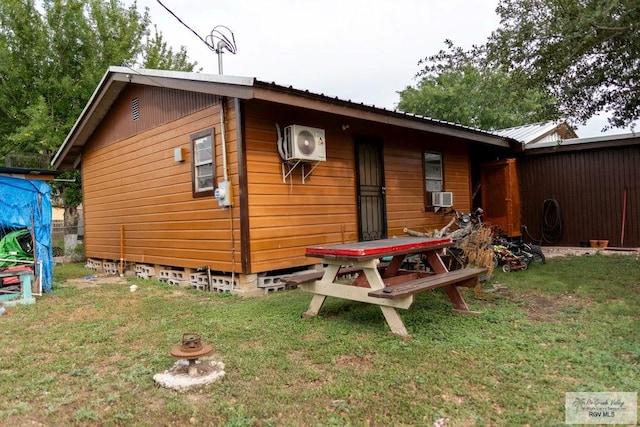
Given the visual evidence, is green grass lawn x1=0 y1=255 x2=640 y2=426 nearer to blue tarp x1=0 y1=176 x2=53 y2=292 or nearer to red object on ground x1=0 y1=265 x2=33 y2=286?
red object on ground x1=0 y1=265 x2=33 y2=286

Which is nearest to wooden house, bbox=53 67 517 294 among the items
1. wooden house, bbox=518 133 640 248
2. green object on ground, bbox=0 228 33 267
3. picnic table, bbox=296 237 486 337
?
wooden house, bbox=518 133 640 248

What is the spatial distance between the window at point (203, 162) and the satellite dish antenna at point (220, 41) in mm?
1595

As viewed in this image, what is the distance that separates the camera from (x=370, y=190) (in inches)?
287

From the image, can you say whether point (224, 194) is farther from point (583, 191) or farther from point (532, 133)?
point (532, 133)

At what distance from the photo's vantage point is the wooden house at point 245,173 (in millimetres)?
5508

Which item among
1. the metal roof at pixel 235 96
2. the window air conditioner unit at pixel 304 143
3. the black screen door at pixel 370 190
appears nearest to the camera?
the metal roof at pixel 235 96

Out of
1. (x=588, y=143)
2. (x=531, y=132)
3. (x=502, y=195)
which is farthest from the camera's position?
(x=531, y=132)

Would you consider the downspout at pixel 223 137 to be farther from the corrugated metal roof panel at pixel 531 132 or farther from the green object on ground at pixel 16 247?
the corrugated metal roof panel at pixel 531 132

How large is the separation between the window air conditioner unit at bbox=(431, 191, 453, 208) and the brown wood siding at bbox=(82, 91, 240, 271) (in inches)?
178

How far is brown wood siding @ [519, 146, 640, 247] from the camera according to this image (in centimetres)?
889

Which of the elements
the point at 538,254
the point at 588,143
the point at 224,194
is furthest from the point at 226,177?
the point at 588,143

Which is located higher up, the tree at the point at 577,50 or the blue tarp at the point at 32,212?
the tree at the point at 577,50

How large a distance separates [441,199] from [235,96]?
16.4ft

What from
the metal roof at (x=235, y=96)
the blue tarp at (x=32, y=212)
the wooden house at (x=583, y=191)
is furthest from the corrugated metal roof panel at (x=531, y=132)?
the blue tarp at (x=32, y=212)
